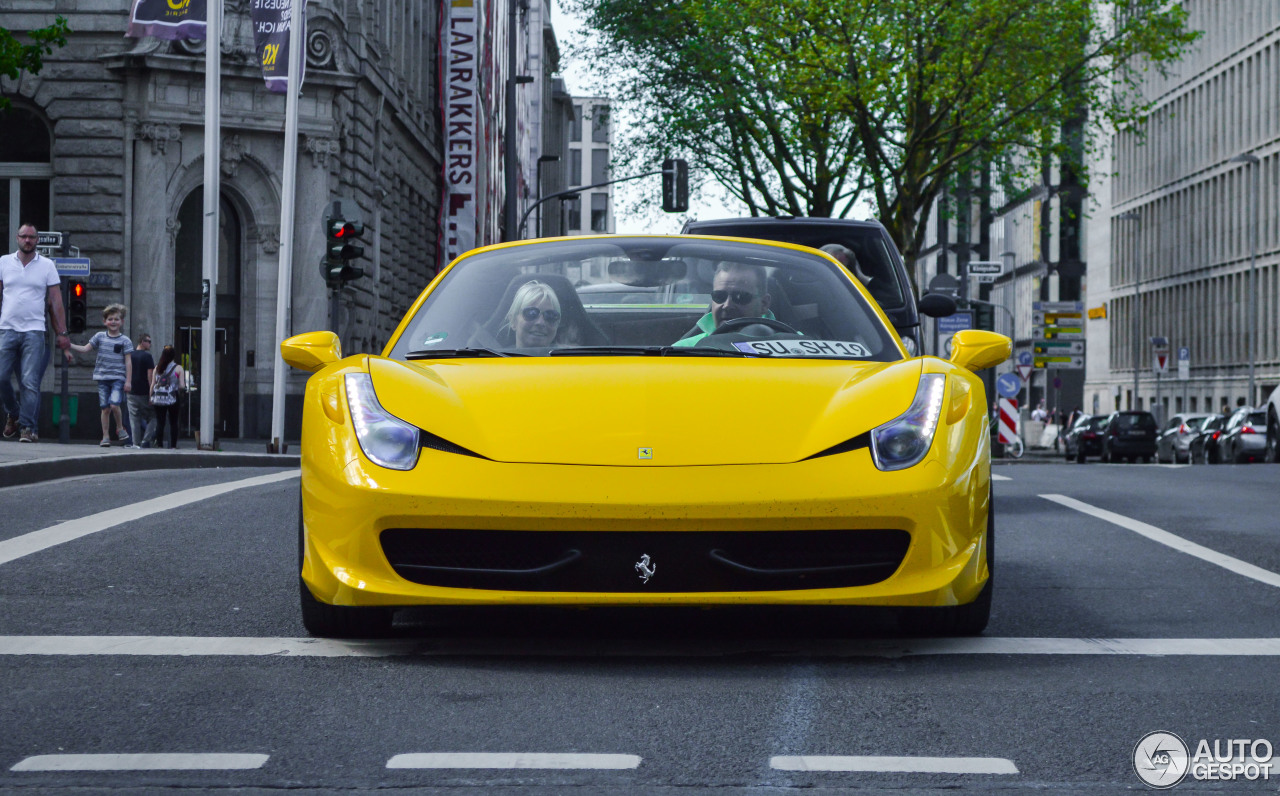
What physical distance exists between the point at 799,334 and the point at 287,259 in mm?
19360

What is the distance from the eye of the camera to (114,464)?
14641 mm

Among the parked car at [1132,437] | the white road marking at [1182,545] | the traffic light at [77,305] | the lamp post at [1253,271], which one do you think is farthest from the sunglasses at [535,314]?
the lamp post at [1253,271]


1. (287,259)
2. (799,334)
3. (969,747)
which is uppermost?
(287,259)

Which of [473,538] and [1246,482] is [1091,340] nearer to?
[1246,482]

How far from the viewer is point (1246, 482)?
15.6 metres

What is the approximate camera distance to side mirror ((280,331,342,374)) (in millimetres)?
5977

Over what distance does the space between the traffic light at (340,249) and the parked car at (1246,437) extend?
22.1 m

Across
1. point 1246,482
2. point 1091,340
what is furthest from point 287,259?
point 1091,340

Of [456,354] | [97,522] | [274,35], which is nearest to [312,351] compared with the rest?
[456,354]

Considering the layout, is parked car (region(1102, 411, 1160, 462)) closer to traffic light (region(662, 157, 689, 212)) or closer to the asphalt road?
traffic light (region(662, 157, 689, 212))

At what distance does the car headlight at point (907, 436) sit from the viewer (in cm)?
504

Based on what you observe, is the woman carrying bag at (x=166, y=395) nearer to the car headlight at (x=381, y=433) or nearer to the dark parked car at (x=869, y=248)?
the dark parked car at (x=869, y=248)

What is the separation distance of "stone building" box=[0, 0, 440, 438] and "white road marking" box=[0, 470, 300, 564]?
1861 cm

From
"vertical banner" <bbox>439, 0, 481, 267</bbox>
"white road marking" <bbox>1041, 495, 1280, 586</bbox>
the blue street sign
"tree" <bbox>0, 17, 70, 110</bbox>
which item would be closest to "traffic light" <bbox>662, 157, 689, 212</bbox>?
"vertical banner" <bbox>439, 0, 481, 267</bbox>
